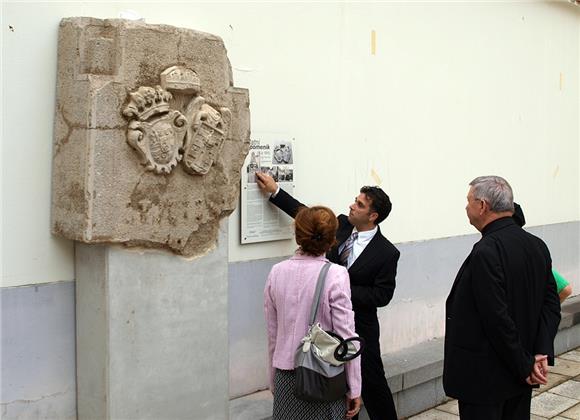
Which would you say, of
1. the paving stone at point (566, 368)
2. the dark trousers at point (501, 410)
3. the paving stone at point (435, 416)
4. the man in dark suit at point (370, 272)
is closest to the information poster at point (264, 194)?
the man in dark suit at point (370, 272)

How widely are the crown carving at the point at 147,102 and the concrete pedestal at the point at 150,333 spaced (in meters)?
0.65

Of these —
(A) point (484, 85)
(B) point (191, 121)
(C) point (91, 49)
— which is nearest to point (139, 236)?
(B) point (191, 121)

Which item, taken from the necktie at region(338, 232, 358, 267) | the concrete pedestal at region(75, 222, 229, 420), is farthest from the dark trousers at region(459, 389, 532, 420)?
the concrete pedestal at region(75, 222, 229, 420)

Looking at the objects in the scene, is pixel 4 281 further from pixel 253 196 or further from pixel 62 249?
pixel 253 196

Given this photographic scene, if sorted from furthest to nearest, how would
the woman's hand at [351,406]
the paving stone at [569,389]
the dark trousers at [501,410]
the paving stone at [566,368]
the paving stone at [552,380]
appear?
the paving stone at [566,368] < the paving stone at [552,380] < the paving stone at [569,389] < the dark trousers at [501,410] < the woman's hand at [351,406]

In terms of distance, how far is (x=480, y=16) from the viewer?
6.68 metres

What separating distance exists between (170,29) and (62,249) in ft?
3.95

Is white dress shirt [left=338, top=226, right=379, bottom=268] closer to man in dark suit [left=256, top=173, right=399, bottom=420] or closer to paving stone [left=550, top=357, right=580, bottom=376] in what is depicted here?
man in dark suit [left=256, top=173, right=399, bottom=420]

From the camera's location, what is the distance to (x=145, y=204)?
3.66 meters

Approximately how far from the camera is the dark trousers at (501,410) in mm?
3738

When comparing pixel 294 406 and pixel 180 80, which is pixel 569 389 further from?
pixel 180 80

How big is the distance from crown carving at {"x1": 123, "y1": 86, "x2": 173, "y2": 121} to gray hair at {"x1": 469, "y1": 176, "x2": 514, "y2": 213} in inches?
63.8

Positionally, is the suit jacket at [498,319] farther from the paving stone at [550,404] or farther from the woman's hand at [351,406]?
the paving stone at [550,404]

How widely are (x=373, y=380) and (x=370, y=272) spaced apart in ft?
2.23
